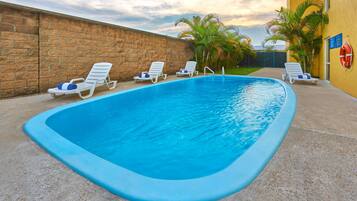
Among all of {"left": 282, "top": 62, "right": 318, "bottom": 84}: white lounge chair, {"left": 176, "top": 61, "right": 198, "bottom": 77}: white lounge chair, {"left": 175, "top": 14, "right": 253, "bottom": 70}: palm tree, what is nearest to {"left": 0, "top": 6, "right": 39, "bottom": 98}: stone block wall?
{"left": 176, "top": 61, "right": 198, "bottom": 77}: white lounge chair

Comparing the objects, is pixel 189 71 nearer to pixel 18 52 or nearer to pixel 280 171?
pixel 18 52

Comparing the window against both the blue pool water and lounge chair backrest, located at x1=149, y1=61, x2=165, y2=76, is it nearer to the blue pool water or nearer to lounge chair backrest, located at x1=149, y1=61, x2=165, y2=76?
the blue pool water

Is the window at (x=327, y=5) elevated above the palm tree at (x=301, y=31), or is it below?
above

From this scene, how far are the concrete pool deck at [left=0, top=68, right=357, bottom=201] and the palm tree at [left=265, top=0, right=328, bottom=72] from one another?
29.1 ft

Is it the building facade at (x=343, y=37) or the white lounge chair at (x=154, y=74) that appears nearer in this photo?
the building facade at (x=343, y=37)

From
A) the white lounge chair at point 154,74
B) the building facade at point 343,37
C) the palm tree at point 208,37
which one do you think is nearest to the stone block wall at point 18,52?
the white lounge chair at point 154,74

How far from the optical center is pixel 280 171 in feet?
7.02

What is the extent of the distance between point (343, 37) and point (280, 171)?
7.93m

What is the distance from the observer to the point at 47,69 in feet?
24.0

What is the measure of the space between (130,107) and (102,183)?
13.7 ft

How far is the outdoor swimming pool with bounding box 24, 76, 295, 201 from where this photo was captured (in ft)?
6.31

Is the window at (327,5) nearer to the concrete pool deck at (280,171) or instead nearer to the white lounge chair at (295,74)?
the white lounge chair at (295,74)

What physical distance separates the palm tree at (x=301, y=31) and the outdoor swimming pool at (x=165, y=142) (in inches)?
260

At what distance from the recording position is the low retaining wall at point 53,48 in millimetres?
6250
